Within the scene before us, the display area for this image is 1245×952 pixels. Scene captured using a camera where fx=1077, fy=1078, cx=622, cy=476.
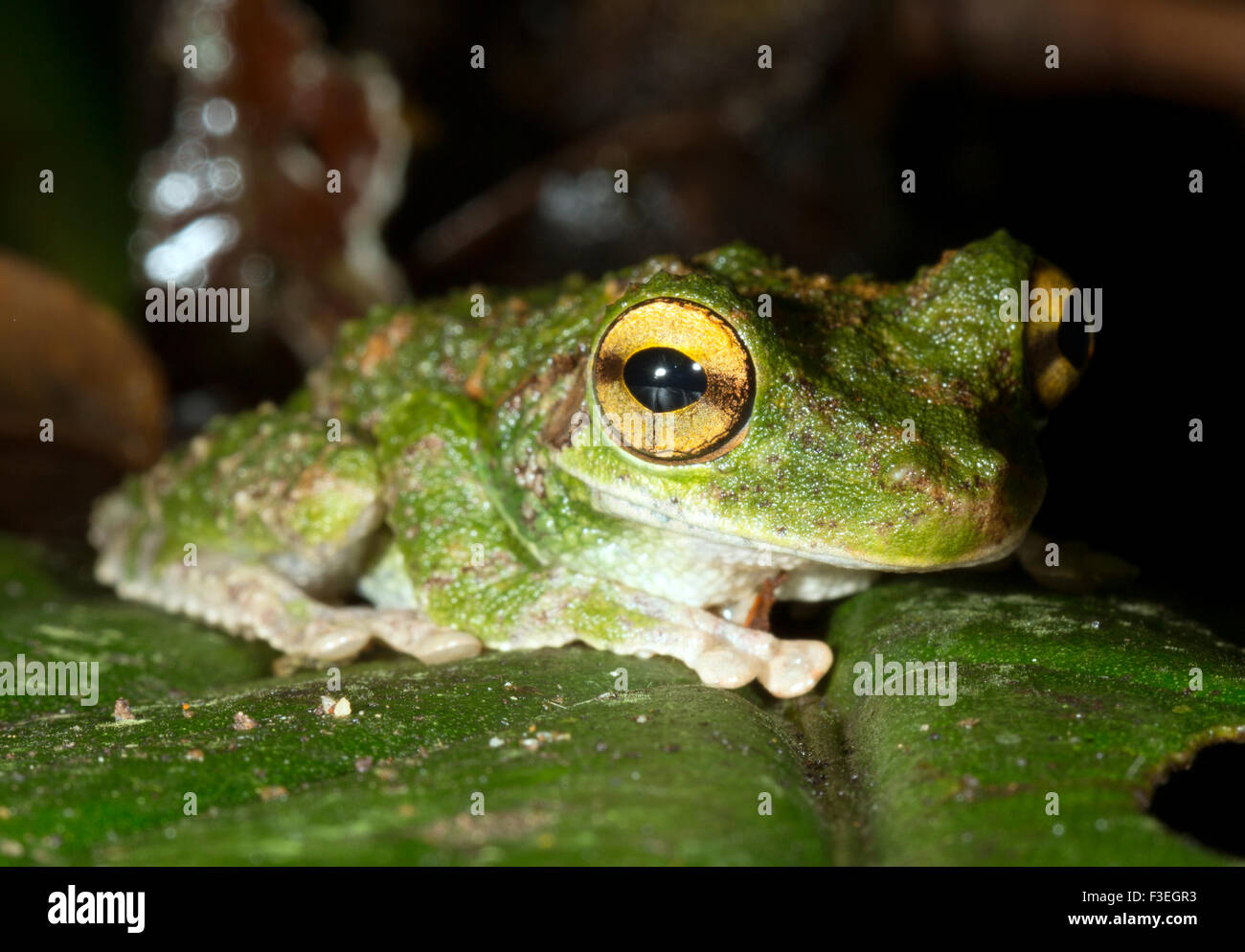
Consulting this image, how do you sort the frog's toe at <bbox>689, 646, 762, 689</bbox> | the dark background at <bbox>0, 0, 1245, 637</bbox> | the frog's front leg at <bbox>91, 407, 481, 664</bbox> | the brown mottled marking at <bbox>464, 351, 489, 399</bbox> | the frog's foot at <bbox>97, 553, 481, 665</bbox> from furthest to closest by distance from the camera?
the dark background at <bbox>0, 0, 1245, 637</bbox>, the brown mottled marking at <bbox>464, 351, 489, 399</bbox>, the frog's front leg at <bbox>91, 407, 481, 664</bbox>, the frog's foot at <bbox>97, 553, 481, 665</bbox>, the frog's toe at <bbox>689, 646, 762, 689</bbox>

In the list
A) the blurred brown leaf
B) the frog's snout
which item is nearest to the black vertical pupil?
the frog's snout

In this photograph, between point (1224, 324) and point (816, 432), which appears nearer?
point (816, 432)

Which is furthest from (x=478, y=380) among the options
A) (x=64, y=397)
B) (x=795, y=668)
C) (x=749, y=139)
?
(x=749, y=139)

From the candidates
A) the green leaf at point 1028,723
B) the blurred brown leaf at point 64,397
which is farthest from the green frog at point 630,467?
the blurred brown leaf at point 64,397

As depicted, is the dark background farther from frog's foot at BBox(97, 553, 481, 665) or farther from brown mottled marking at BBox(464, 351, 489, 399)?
brown mottled marking at BBox(464, 351, 489, 399)

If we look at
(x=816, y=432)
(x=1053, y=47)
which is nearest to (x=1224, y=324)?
(x=1053, y=47)

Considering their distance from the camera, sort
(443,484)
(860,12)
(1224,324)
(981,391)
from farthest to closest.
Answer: (860,12), (1224,324), (443,484), (981,391)

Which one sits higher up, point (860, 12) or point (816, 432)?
point (860, 12)
